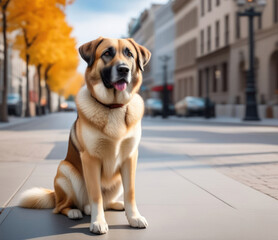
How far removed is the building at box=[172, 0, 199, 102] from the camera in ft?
182

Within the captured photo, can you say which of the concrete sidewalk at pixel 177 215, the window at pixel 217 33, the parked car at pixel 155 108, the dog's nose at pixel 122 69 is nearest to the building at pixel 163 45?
the window at pixel 217 33

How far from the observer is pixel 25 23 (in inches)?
1179

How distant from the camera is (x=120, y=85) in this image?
12.6ft

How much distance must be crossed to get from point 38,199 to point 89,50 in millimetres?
1688

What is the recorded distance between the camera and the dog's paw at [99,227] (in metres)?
3.92

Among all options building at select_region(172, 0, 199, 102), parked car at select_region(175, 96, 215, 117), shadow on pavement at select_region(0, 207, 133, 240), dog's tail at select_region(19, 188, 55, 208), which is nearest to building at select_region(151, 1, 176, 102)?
building at select_region(172, 0, 199, 102)

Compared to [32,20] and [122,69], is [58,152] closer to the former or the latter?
[122,69]

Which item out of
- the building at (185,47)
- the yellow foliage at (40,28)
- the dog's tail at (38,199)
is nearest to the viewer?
the dog's tail at (38,199)

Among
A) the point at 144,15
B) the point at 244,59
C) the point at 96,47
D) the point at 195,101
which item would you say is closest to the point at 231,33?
the point at 244,59

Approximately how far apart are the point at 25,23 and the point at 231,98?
726 inches

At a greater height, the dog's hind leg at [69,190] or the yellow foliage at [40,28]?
the yellow foliage at [40,28]

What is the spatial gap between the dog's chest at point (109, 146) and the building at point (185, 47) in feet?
163

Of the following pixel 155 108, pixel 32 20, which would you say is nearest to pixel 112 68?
pixel 32 20

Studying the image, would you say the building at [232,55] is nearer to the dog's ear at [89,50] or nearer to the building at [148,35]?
the dog's ear at [89,50]
